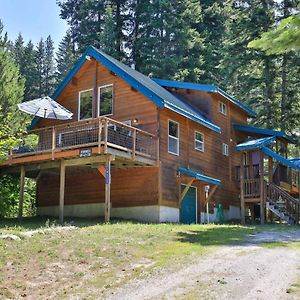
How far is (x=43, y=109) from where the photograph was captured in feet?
63.6

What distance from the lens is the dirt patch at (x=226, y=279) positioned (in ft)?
27.1

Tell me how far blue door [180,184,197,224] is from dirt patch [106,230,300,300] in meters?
9.70

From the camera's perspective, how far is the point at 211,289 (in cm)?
851

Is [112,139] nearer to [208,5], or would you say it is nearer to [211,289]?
[211,289]

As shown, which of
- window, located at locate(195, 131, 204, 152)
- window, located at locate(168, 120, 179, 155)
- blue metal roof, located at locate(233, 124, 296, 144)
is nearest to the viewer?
window, located at locate(168, 120, 179, 155)

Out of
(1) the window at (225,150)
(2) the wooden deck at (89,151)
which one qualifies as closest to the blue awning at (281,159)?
(1) the window at (225,150)

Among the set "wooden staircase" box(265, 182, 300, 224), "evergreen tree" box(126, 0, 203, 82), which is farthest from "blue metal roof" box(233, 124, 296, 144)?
"evergreen tree" box(126, 0, 203, 82)

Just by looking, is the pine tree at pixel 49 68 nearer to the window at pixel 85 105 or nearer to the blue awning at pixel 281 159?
the window at pixel 85 105

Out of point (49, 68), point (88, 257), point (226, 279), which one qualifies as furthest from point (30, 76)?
point (226, 279)

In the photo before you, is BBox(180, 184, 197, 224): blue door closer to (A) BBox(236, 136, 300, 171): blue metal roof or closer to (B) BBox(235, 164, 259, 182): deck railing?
(A) BBox(236, 136, 300, 171): blue metal roof

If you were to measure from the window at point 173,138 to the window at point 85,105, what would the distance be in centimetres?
399

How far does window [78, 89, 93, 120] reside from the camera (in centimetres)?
2273

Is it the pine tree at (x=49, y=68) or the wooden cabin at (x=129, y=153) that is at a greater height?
the pine tree at (x=49, y=68)

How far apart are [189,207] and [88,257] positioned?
11.6m
